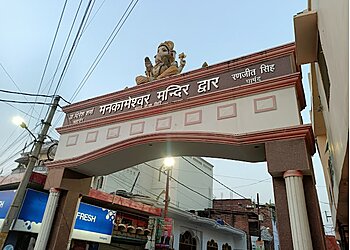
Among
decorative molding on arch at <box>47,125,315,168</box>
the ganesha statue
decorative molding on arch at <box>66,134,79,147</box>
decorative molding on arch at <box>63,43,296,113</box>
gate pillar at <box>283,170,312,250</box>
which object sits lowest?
gate pillar at <box>283,170,312,250</box>

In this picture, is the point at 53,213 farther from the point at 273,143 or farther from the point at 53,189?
the point at 273,143

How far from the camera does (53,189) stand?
5547 millimetres

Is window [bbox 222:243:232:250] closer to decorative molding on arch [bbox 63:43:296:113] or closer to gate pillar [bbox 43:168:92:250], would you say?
gate pillar [bbox 43:168:92:250]

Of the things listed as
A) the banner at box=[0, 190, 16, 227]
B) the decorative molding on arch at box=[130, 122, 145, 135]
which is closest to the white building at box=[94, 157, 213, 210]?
the banner at box=[0, 190, 16, 227]

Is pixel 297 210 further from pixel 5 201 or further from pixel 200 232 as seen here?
pixel 200 232

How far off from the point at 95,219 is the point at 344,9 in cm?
737

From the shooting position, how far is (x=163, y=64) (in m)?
6.00

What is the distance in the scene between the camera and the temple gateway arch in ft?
11.6

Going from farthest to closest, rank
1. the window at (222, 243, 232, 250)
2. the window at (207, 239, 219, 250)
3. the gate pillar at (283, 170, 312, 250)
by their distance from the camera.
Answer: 1. the window at (222, 243, 232, 250)
2. the window at (207, 239, 219, 250)
3. the gate pillar at (283, 170, 312, 250)

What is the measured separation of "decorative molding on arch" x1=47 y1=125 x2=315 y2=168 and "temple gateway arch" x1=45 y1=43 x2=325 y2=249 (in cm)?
1

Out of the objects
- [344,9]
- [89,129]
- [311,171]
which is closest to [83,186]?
[89,129]

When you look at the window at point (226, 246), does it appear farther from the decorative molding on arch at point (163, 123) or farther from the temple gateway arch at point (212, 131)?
the decorative molding on arch at point (163, 123)

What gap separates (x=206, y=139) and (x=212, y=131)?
0.16 metres

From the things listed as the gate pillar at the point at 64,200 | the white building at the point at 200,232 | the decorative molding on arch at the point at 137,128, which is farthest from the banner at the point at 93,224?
the decorative molding on arch at the point at 137,128
